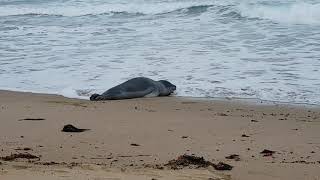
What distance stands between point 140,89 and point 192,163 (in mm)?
3927

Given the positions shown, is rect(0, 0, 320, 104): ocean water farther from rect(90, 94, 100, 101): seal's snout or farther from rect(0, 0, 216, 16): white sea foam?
rect(90, 94, 100, 101): seal's snout

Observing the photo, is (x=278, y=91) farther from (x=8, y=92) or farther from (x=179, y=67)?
(x=8, y=92)

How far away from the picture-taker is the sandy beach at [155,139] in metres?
3.41

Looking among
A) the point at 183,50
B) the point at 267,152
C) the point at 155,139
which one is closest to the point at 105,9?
the point at 183,50

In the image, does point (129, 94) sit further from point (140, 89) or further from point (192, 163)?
point (192, 163)

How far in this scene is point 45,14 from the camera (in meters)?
21.3

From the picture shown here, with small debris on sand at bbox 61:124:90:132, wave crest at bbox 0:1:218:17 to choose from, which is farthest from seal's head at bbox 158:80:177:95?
wave crest at bbox 0:1:218:17

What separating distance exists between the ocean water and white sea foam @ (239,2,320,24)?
0.10ft

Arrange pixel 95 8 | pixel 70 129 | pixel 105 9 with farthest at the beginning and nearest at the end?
pixel 95 8
pixel 105 9
pixel 70 129

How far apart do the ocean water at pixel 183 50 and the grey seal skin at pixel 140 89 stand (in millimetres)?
266

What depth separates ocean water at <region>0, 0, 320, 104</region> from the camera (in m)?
7.94

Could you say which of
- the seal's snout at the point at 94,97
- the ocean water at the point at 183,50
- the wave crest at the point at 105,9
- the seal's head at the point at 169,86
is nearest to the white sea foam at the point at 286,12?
the ocean water at the point at 183,50

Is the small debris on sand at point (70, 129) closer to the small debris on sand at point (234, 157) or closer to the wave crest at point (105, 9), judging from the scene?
the small debris on sand at point (234, 157)

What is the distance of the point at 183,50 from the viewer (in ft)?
35.3
